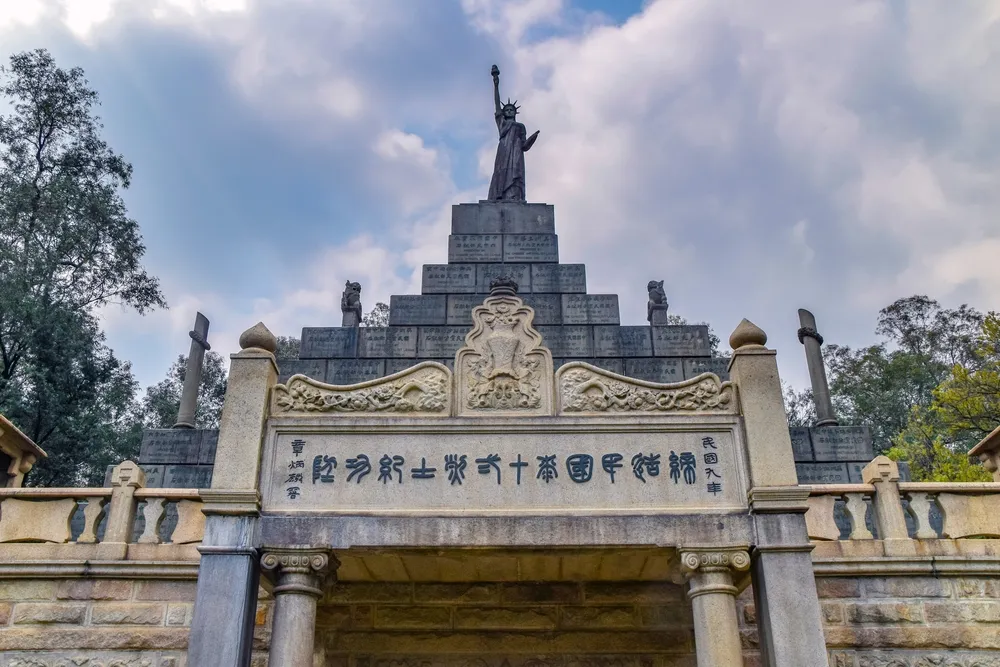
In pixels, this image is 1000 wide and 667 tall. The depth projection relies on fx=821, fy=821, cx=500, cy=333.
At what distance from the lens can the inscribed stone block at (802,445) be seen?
45.2 feet

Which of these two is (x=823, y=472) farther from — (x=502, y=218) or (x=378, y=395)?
(x=378, y=395)

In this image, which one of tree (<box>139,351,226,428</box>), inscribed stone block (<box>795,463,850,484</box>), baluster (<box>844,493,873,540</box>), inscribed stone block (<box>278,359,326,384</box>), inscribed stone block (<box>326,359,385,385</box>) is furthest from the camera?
tree (<box>139,351,226,428</box>)

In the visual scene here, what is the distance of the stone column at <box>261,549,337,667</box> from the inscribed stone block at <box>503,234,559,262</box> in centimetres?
1132

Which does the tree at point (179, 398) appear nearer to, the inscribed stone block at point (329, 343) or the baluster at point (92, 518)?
the inscribed stone block at point (329, 343)

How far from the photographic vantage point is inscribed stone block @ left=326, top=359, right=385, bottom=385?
47.9ft

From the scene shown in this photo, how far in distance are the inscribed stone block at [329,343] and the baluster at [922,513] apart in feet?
32.7

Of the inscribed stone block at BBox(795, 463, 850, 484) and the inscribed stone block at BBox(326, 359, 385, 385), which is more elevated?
the inscribed stone block at BBox(326, 359, 385, 385)

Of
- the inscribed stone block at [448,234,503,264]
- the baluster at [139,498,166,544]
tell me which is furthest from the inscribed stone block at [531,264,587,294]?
the baluster at [139,498,166,544]

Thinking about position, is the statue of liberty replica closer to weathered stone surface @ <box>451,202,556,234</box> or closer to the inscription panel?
weathered stone surface @ <box>451,202,556,234</box>

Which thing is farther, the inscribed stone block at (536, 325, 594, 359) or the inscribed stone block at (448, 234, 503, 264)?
the inscribed stone block at (448, 234, 503, 264)

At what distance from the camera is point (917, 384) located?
30766 mm

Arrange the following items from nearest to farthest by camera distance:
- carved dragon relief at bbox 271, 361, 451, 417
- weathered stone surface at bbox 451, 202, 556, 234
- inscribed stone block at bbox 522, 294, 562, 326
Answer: carved dragon relief at bbox 271, 361, 451, 417 → inscribed stone block at bbox 522, 294, 562, 326 → weathered stone surface at bbox 451, 202, 556, 234

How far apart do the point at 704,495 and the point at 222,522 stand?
12.7 ft

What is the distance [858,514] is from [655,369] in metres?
7.19
